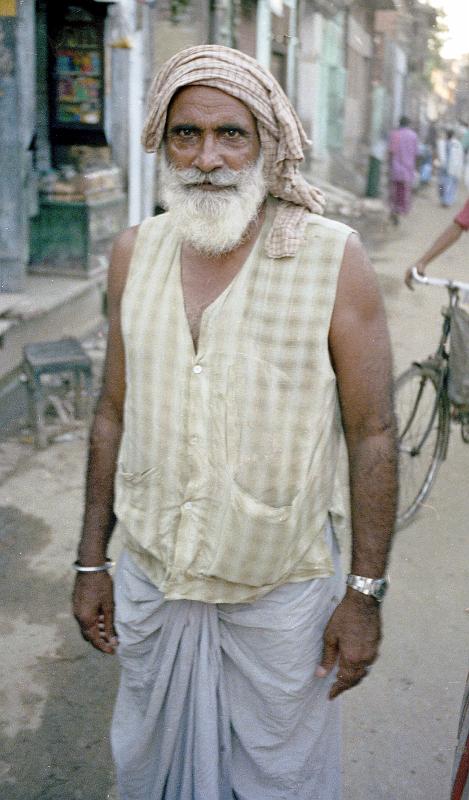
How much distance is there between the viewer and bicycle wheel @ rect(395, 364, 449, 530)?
420cm

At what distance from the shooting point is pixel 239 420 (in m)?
1.73

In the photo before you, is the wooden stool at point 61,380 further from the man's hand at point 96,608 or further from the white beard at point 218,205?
the white beard at point 218,205

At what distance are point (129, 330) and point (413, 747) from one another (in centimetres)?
175

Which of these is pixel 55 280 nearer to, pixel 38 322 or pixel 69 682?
pixel 38 322

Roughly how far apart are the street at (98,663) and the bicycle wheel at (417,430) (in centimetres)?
13

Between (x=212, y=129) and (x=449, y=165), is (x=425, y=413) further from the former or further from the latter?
(x=449, y=165)

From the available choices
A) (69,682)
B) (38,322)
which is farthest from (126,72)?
(69,682)

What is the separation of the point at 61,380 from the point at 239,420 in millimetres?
4031

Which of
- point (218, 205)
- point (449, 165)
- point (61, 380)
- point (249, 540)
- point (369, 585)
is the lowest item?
point (61, 380)

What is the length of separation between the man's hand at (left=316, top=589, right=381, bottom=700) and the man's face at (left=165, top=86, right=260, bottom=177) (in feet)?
2.94

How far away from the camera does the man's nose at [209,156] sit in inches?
68.9

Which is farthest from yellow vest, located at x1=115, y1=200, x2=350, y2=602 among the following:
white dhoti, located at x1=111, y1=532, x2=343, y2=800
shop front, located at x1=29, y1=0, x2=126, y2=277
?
shop front, located at x1=29, y1=0, x2=126, y2=277

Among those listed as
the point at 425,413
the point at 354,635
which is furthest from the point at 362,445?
the point at 425,413

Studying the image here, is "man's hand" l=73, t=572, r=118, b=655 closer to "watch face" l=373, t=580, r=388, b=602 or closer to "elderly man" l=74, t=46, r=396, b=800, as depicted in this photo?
"elderly man" l=74, t=46, r=396, b=800
